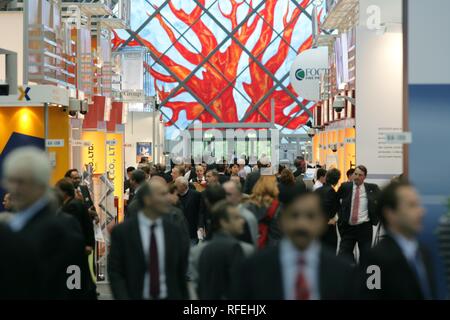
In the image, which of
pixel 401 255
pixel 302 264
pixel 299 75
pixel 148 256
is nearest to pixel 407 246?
pixel 401 255

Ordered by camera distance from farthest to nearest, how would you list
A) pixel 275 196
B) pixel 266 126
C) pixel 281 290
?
pixel 266 126, pixel 275 196, pixel 281 290

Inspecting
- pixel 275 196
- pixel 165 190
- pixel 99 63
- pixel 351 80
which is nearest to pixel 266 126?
pixel 99 63

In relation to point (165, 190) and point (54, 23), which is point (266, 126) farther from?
point (165, 190)

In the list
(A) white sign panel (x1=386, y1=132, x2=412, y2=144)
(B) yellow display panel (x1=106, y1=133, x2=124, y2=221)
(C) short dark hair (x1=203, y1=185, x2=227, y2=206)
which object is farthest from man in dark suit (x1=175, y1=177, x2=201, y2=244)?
(B) yellow display panel (x1=106, y1=133, x2=124, y2=221)

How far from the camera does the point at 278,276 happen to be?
4.82 metres

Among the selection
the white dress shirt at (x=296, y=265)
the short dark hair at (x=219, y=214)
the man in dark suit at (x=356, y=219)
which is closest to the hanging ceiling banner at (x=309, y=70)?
the man in dark suit at (x=356, y=219)

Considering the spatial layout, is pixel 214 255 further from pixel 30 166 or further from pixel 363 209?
pixel 363 209

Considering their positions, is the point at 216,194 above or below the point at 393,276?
above

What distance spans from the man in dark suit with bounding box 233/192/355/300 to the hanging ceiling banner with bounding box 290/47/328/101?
22.3 metres

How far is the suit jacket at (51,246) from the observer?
16.2 feet

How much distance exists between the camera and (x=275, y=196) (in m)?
10.1

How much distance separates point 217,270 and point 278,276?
5.93 feet

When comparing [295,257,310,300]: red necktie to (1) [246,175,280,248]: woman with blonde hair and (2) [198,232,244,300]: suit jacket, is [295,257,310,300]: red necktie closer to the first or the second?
(2) [198,232,244,300]: suit jacket
